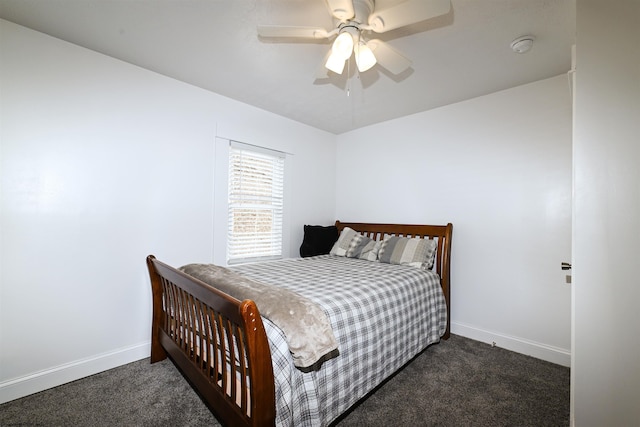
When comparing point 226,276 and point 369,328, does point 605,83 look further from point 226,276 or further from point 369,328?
point 226,276

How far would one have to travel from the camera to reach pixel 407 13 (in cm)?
138

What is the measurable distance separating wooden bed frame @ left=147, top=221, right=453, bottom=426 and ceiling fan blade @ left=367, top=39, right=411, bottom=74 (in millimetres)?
1703

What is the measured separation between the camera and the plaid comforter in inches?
51.9

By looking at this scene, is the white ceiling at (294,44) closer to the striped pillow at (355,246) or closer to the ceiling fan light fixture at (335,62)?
the ceiling fan light fixture at (335,62)

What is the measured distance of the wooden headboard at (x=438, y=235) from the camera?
8.99ft

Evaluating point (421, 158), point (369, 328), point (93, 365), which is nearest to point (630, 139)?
point (369, 328)

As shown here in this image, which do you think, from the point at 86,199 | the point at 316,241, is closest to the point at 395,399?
the point at 316,241

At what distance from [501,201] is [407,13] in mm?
2015

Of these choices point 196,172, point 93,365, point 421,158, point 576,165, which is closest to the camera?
point 576,165

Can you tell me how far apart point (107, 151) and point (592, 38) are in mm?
2902

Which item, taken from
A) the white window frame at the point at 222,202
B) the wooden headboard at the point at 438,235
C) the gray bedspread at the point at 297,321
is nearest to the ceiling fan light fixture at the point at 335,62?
the gray bedspread at the point at 297,321

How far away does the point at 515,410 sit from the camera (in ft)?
5.65

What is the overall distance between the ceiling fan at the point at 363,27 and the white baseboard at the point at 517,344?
100 inches

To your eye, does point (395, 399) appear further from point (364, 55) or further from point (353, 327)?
point (364, 55)
